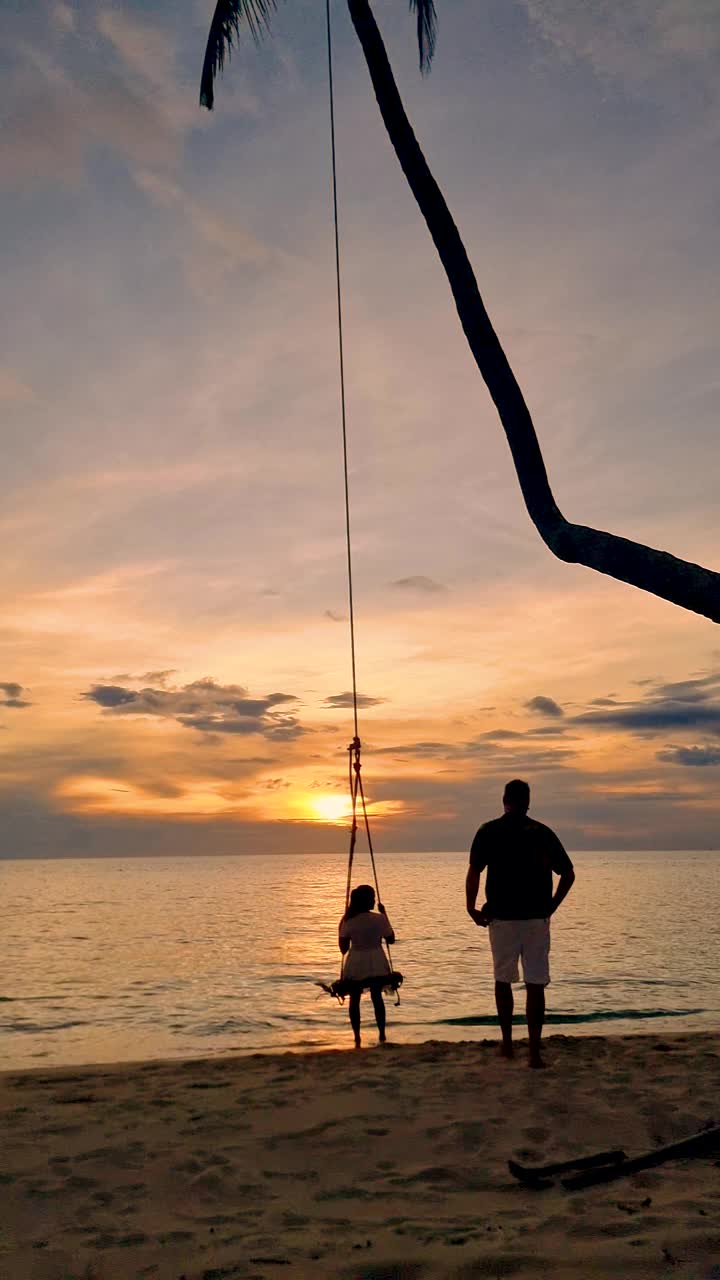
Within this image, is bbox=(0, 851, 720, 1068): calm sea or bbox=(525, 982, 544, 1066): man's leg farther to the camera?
bbox=(0, 851, 720, 1068): calm sea

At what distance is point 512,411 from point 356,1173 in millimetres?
4675

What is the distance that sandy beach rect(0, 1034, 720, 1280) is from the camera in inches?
161

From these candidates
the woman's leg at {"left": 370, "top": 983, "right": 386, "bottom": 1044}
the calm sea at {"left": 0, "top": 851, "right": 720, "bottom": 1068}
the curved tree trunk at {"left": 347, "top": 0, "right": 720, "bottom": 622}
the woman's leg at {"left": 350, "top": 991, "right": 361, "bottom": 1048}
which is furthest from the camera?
the calm sea at {"left": 0, "top": 851, "right": 720, "bottom": 1068}

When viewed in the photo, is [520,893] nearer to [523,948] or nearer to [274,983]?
[523,948]

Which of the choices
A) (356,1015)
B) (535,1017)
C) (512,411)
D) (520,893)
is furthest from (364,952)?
(512,411)

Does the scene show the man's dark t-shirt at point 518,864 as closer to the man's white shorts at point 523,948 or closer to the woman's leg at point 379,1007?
the man's white shorts at point 523,948

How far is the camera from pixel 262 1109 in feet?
23.4

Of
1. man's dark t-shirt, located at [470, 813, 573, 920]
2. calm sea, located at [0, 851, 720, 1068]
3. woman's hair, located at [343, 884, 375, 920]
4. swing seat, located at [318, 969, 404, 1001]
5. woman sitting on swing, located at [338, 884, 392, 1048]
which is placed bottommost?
calm sea, located at [0, 851, 720, 1068]

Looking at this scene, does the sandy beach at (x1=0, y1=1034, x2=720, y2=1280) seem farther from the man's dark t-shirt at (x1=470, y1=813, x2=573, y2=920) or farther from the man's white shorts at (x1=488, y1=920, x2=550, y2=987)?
the man's dark t-shirt at (x1=470, y1=813, x2=573, y2=920)

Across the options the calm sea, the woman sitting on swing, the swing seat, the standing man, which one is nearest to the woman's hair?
the woman sitting on swing

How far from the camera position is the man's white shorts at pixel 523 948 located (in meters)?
8.04

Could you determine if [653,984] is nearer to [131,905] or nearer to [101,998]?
[101,998]

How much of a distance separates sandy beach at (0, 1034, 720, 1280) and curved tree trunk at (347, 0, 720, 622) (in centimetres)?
300

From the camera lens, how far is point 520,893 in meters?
8.12
